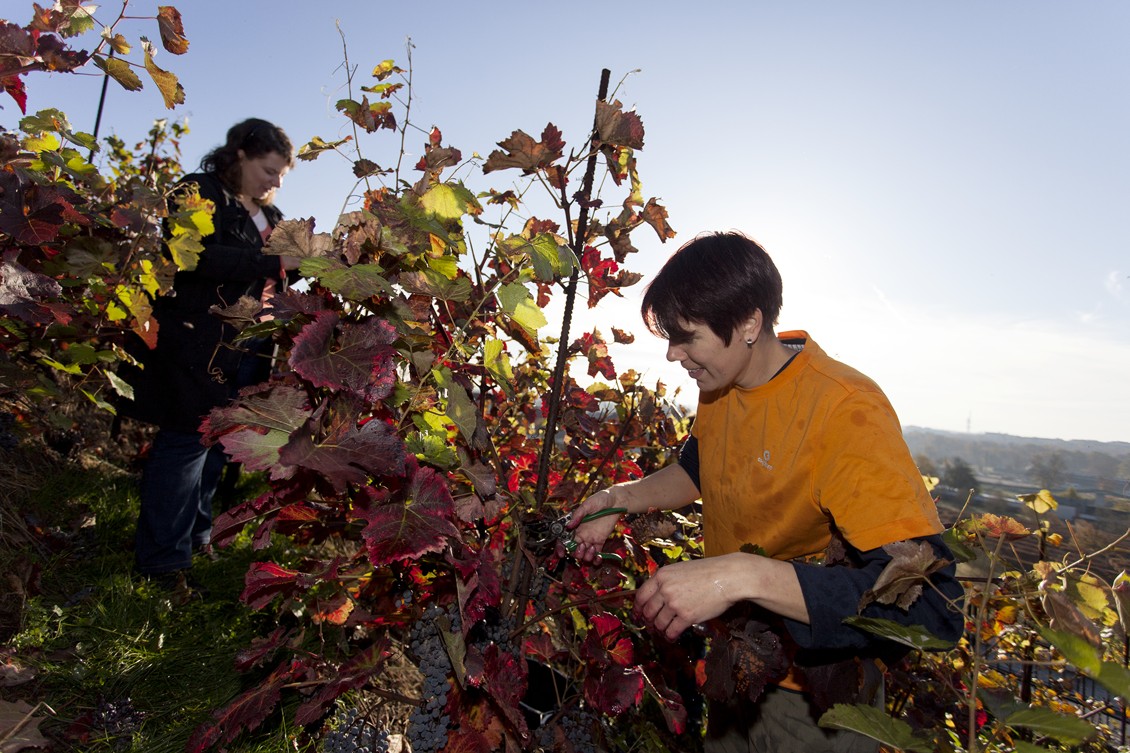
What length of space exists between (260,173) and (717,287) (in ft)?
7.25

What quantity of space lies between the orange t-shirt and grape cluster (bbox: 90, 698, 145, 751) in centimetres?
167

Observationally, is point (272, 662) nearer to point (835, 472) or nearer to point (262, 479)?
point (835, 472)

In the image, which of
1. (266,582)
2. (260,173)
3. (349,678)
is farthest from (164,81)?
(349,678)

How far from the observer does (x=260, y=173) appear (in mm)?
2662

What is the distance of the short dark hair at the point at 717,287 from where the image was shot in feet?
4.85

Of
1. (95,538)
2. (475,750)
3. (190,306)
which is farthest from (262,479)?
(475,750)

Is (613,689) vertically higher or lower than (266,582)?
lower

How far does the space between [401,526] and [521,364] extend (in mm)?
1350

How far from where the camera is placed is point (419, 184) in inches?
50.4

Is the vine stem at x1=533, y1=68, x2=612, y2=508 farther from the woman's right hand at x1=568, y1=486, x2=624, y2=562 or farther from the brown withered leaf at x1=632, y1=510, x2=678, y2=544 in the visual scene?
the brown withered leaf at x1=632, y1=510, x2=678, y2=544

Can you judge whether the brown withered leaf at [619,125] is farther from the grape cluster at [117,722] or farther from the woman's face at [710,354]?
the grape cluster at [117,722]

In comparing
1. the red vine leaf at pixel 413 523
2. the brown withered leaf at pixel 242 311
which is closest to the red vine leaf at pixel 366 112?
the brown withered leaf at pixel 242 311

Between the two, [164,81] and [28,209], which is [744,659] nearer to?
[164,81]

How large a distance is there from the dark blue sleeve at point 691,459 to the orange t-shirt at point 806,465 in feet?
0.25
